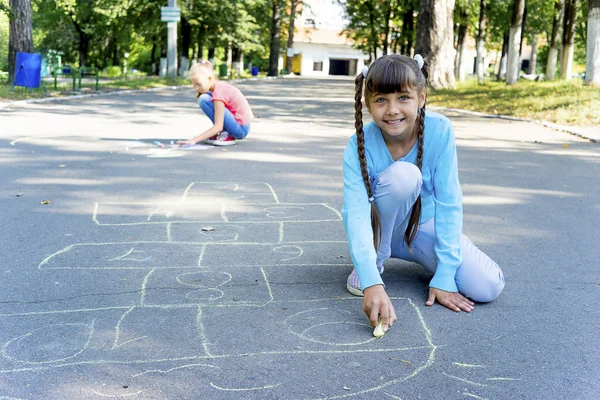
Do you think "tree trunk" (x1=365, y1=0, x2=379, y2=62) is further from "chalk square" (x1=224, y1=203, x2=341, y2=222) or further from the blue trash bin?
"chalk square" (x1=224, y1=203, x2=341, y2=222)

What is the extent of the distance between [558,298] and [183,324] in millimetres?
1758

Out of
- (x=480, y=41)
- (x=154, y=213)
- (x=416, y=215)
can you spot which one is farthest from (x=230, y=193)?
(x=480, y=41)

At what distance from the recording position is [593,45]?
51.5ft

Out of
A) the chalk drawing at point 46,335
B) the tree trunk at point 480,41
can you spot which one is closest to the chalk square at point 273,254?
the chalk drawing at point 46,335

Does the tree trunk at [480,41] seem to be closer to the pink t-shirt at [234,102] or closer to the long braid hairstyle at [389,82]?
the pink t-shirt at [234,102]

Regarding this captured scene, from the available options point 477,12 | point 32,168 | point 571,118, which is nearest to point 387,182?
point 32,168

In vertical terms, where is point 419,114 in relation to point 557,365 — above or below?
above

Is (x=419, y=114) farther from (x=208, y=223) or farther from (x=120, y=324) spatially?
(x=208, y=223)

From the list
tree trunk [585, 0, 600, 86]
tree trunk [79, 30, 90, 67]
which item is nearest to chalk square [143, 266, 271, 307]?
tree trunk [585, 0, 600, 86]

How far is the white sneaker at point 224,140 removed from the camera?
28.1ft

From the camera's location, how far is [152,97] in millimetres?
17891

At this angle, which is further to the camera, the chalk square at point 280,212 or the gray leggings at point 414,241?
the chalk square at point 280,212

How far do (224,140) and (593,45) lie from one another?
10559 millimetres

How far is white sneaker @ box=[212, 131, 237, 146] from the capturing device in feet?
28.1
